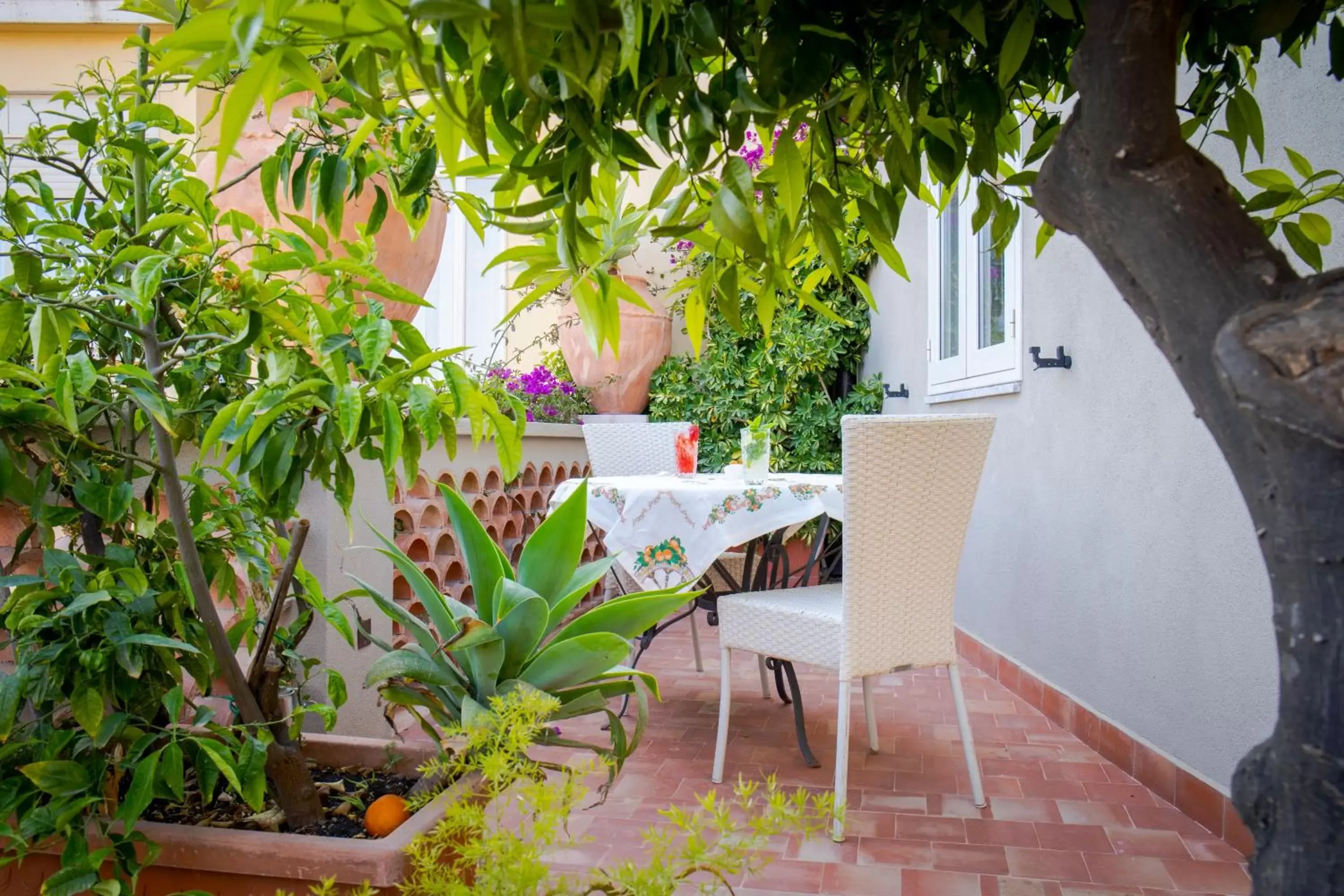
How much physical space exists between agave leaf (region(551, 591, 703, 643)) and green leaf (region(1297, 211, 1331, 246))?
891 mm

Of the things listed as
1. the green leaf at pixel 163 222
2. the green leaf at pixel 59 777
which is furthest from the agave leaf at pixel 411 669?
the green leaf at pixel 163 222

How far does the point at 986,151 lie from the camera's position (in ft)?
2.52

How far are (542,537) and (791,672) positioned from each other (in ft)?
4.94

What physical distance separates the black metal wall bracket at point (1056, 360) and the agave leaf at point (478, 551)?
2.18m

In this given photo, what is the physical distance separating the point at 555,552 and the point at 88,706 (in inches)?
26.2

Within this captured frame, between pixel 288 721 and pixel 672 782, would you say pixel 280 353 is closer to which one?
pixel 288 721

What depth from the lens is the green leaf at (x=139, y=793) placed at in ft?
3.49

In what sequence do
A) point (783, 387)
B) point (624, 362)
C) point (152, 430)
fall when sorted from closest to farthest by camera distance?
point (152, 430) < point (783, 387) < point (624, 362)

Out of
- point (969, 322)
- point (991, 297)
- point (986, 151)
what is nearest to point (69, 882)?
point (986, 151)

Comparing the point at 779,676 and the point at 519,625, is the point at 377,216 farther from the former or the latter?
the point at 779,676

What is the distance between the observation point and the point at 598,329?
578 mm

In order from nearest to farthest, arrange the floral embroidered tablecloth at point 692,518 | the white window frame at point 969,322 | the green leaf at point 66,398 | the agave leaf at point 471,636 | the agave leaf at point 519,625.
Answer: the green leaf at point 66,398 < the agave leaf at point 471,636 < the agave leaf at point 519,625 < the floral embroidered tablecloth at point 692,518 < the white window frame at point 969,322

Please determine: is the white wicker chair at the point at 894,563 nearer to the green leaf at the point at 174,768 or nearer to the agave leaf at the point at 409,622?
the agave leaf at the point at 409,622

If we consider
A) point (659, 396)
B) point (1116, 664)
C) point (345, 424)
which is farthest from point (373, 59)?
point (659, 396)
